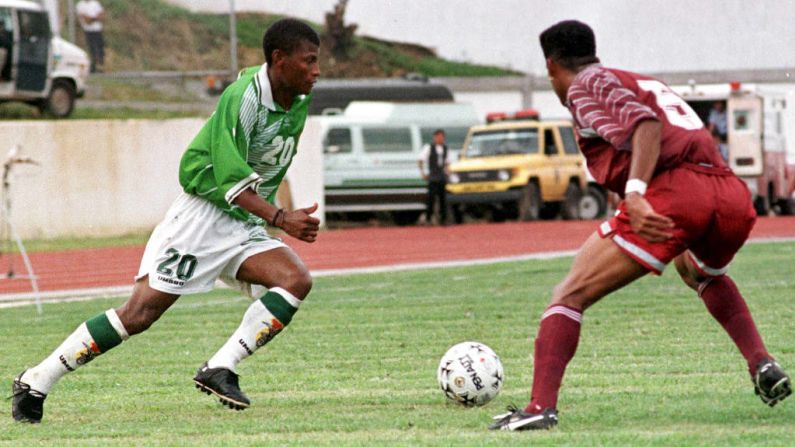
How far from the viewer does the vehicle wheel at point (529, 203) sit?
3062 cm

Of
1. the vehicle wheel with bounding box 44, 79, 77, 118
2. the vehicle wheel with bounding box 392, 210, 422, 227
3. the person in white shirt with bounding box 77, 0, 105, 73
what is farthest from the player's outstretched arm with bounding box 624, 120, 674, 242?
the person in white shirt with bounding box 77, 0, 105, 73

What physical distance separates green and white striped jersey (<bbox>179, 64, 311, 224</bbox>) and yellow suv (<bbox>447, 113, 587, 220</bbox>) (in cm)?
2307

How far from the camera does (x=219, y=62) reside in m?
46.6

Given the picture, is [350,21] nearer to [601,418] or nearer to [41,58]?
[41,58]

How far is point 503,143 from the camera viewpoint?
1236 inches

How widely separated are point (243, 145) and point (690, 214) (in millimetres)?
2093

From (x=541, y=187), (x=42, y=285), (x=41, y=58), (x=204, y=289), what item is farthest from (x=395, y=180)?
(x=204, y=289)

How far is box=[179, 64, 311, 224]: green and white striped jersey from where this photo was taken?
7121 mm

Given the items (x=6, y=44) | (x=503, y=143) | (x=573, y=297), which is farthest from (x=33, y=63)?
(x=573, y=297)

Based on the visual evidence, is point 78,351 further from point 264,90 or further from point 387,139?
point 387,139

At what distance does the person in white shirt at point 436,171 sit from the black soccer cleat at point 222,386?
2204 centimetres

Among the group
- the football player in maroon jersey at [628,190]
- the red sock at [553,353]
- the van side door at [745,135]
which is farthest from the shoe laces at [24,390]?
the van side door at [745,135]

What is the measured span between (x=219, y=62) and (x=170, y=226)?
39.7 metres

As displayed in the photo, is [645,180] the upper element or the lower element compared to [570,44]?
lower
